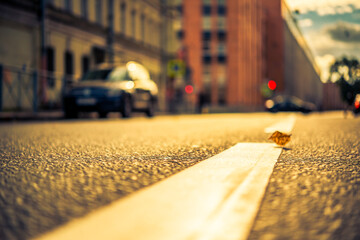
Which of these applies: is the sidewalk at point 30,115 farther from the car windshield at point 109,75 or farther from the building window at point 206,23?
the building window at point 206,23

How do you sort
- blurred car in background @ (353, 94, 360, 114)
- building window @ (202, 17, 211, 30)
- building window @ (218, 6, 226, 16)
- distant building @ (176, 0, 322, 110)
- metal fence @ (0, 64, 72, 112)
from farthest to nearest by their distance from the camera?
building window @ (202, 17, 211, 30) → building window @ (218, 6, 226, 16) → distant building @ (176, 0, 322, 110) → blurred car in background @ (353, 94, 360, 114) → metal fence @ (0, 64, 72, 112)

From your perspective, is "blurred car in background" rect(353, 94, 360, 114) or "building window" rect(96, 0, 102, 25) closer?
"blurred car in background" rect(353, 94, 360, 114)

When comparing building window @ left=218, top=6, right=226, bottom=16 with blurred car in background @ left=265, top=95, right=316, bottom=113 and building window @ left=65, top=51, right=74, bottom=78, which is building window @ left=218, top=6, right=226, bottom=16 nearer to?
blurred car in background @ left=265, top=95, right=316, bottom=113

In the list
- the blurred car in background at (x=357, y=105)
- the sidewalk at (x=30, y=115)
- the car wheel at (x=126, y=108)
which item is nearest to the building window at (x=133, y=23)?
the blurred car in background at (x=357, y=105)

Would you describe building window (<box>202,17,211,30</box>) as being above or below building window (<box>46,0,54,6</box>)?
above

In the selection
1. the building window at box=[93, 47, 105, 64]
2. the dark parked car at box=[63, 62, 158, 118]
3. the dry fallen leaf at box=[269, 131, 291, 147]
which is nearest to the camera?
the dry fallen leaf at box=[269, 131, 291, 147]

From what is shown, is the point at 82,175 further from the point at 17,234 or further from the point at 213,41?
the point at 213,41

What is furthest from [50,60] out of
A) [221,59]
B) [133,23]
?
[221,59]

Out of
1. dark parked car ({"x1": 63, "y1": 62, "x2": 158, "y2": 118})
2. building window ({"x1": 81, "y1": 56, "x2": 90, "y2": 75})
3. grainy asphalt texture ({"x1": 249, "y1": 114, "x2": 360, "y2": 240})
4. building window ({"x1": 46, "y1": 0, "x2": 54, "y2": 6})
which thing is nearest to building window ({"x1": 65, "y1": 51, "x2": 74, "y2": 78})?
building window ({"x1": 81, "y1": 56, "x2": 90, "y2": 75})

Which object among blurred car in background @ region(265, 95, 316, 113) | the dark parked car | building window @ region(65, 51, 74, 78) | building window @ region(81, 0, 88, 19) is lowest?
blurred car in background @ region(265, 95, 316, 113)
